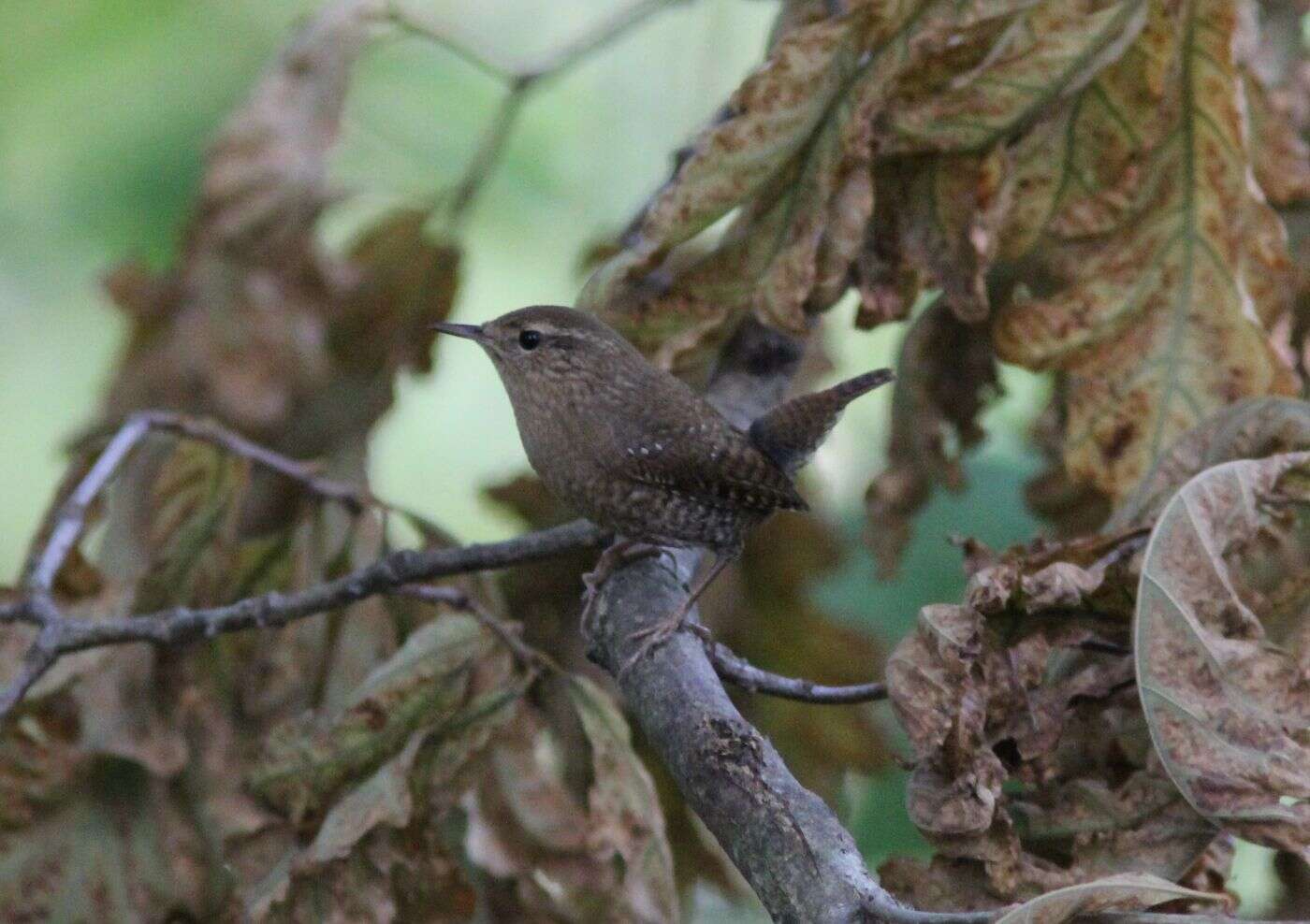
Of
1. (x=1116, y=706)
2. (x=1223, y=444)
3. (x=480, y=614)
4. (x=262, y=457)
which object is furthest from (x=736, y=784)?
(x=262, y=457)

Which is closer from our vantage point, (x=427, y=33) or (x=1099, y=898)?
(x=1099, y=898)

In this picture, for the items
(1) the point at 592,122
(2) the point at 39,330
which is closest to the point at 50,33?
(2) the point at 39,330

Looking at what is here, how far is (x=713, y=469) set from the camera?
2992 mm

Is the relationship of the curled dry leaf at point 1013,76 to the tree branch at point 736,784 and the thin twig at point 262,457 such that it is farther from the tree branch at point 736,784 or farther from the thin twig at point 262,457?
the thin twig at point 262,457

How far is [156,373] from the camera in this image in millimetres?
3797

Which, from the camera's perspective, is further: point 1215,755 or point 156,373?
point 156,373

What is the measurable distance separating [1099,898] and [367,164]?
14.4 feet

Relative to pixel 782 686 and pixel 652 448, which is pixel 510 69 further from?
pixel 782 686

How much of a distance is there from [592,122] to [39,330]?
2226 mm

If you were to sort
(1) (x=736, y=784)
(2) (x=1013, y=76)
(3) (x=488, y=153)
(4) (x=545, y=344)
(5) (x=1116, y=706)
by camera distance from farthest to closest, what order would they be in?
(3) (x=488, y=153), (4) (x=545, y=344), (2) (x=1013, y=76), (5) (x=1116, y=706), (1) (x=736, y=784)

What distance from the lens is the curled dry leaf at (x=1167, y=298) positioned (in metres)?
2.71

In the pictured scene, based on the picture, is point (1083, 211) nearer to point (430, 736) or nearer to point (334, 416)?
point (430, 736)

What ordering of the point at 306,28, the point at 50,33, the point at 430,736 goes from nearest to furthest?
the point at 430,736 → the point at 306,28 → the point at 50,33

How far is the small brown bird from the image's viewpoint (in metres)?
2.95
